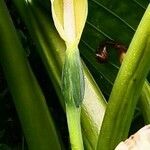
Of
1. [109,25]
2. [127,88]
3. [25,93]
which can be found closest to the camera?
[127,88]

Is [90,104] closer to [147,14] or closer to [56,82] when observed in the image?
[56,82]

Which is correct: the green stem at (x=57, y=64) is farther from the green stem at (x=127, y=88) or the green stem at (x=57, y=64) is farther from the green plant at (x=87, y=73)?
the green stem at (x=127, y=88)

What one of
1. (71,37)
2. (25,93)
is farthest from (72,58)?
(25,93)

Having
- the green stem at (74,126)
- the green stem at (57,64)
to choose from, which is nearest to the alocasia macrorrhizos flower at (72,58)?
the green stem at (74,126)

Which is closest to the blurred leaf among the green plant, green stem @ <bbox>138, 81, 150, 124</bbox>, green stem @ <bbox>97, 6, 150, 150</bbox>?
the green plant

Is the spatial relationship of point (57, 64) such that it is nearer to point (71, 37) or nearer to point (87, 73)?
point (87, 73)

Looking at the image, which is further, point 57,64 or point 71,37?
point 57,64
